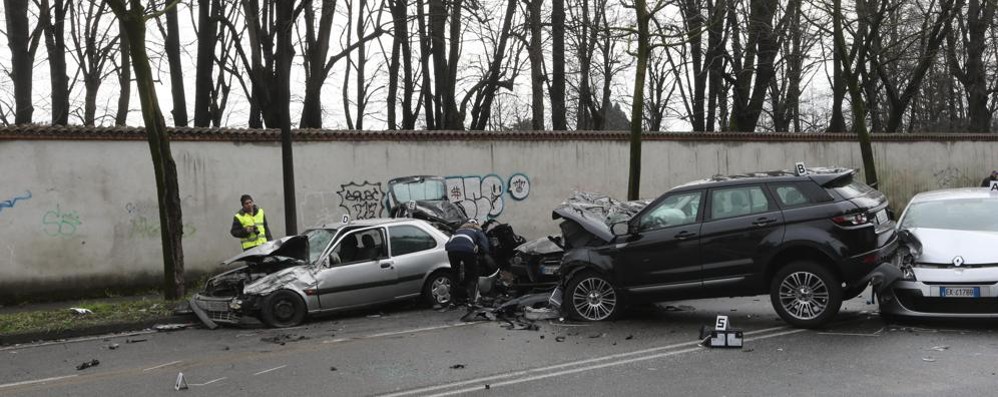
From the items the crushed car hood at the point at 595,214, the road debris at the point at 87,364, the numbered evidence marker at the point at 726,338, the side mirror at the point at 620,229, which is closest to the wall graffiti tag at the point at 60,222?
the road debris at the point at 87,364

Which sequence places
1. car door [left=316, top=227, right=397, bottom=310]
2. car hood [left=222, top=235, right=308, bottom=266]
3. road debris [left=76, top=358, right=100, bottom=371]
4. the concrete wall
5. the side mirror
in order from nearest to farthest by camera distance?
road debris [left=76, top=358, right=100, bottom=371] < the side mirror < car hood [left=222, top=235, right=308, bottom=266] < car door [left=316, top=227, right=397, bottom=310] < the concrete wall

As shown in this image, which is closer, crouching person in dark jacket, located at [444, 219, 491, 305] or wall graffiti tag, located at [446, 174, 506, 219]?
crouching person in dark jacket, located at [444, 219, 491, 305]

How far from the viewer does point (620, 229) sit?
1002 centimetres

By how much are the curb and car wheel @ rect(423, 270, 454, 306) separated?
3246mm

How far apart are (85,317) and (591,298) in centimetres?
686

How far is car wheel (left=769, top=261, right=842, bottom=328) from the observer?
884cm

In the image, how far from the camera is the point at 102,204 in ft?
49.3

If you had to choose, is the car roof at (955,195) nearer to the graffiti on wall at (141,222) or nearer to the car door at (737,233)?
the car door at (737,233)

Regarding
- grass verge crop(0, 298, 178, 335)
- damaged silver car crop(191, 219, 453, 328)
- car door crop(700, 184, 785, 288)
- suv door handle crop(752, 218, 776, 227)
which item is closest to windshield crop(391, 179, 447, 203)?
damaged silver car crop(191, 219, 453, 328)

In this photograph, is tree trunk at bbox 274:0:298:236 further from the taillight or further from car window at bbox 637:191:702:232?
the taillight

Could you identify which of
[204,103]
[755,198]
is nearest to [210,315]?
[755,198]

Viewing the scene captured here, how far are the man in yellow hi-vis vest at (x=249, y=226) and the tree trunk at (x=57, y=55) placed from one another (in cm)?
1349

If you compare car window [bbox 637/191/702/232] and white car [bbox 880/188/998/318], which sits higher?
car window [bbox 637/191/702/232]

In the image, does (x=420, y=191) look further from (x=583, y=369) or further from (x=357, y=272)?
(x=583, y=369)
